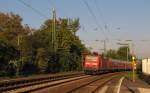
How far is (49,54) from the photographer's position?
67.1 meters

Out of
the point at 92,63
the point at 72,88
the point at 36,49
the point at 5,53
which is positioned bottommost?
the point at 72,88

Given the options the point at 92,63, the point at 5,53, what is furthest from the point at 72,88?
the point at 92,63

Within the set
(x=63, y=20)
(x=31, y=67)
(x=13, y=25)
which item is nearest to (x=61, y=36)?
(x=63, y=20)

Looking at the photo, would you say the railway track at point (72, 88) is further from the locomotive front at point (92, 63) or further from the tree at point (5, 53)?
the locomotive front at point (92, 63)

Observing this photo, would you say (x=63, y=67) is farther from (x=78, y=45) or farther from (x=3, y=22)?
(x=3, y=22)

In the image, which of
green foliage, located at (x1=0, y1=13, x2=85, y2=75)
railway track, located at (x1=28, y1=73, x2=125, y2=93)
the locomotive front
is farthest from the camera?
the locomotive front

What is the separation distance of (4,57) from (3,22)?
54406 millimetres

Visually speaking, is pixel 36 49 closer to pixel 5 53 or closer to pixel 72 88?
pixel 5 53

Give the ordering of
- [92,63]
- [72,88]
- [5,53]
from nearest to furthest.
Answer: [72,88] < [5,53] < [92,63]

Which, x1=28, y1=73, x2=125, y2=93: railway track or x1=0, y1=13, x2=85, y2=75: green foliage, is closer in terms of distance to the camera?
x1=28, y1=73, x2=125, y2=93: railway track

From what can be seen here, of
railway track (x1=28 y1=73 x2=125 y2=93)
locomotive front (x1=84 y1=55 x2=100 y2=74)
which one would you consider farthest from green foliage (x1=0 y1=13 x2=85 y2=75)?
railway track (x1=28 y1=73 x2=125 y2=93)

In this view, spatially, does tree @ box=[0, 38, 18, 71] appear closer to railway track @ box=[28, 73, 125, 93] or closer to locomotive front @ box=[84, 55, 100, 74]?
railway track @ box=[28, 73, 125, 93]

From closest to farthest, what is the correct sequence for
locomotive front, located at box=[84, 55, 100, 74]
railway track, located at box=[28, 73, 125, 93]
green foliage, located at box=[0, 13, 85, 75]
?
1. railway track, located at box=[28, 73, 125, 93]
2. green foliage, located at box=[0, 13, 85, 75]
3. locomotive front, located at box=[84, 55, 100, 74]

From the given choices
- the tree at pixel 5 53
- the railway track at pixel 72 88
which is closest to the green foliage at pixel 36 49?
the tree at pixel 5 53
